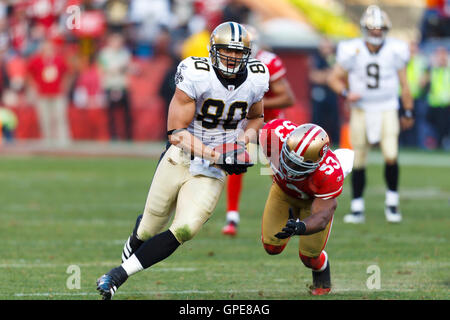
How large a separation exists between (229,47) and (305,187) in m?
0.92

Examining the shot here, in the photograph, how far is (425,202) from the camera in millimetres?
10477

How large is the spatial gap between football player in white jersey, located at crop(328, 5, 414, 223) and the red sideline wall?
28.4 feet

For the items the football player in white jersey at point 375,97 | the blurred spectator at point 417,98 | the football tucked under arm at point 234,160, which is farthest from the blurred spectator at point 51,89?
the football tucked under arm at point 234,160

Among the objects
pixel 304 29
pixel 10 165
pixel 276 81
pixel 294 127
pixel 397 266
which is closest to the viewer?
pixel 294 127

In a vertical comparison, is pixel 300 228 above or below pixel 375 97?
above

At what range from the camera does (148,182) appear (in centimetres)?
1223

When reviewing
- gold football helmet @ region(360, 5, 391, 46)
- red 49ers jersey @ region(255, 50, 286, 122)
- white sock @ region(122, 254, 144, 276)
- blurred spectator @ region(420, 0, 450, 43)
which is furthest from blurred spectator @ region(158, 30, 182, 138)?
white sock @ region(122, 254, 144, 276)

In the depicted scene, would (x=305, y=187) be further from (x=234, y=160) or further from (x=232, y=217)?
(x=232, y=217)

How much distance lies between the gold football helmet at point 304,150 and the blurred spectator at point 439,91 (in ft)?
38.2

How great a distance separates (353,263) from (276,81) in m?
1.96

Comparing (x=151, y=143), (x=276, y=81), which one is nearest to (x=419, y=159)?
(x=151, y=143)

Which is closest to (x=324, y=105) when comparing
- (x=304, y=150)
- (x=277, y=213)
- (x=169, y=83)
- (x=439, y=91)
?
(x=439, y=91)

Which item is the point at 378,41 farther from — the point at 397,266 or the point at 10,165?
the point at 10,165
